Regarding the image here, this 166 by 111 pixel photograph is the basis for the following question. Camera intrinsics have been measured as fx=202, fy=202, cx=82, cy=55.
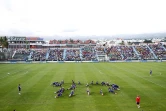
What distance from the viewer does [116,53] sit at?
316 feet

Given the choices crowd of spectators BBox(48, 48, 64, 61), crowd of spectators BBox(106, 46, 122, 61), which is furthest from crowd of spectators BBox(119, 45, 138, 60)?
crowd of spectators BBox(48, 48, 64, 61)

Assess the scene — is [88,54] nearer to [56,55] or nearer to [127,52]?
[56,55]

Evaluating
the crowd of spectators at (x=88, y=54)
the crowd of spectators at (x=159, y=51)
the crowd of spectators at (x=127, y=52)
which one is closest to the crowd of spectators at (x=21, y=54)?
the crowd of spectators at (x=88, y=54)

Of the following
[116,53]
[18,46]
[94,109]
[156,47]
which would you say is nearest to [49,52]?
[18,46]

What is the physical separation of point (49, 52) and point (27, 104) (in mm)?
75790

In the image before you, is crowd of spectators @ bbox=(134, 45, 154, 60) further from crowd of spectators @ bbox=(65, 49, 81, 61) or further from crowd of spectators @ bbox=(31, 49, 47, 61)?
crowd of spectators @ bbox=(31, 49, 47, 61)

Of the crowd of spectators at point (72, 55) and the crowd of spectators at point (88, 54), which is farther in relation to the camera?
the crowd of spectators at point (88, 54)

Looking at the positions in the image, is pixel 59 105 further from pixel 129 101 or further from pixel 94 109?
pixel 129 101

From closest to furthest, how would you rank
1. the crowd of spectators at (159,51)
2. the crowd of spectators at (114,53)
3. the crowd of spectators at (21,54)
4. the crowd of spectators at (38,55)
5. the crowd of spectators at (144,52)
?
the crowd of spectators at (38,55) < the crowd of spectators at (144,52) < the crowd of spectators at (159,51) < the crowd of spectators at (114,53) < the crowd of spectators at (21,54)

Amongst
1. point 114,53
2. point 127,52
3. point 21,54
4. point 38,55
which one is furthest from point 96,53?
point 21,54

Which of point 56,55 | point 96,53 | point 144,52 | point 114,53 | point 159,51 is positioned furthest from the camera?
point 96,53

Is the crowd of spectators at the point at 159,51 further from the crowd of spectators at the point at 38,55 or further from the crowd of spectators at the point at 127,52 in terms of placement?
the crowd of spectators at the point at 38,55

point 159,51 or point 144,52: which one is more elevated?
point 159,51

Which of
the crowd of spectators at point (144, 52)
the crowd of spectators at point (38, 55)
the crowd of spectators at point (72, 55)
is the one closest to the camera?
the crowd of spectators at point (72, 55)
